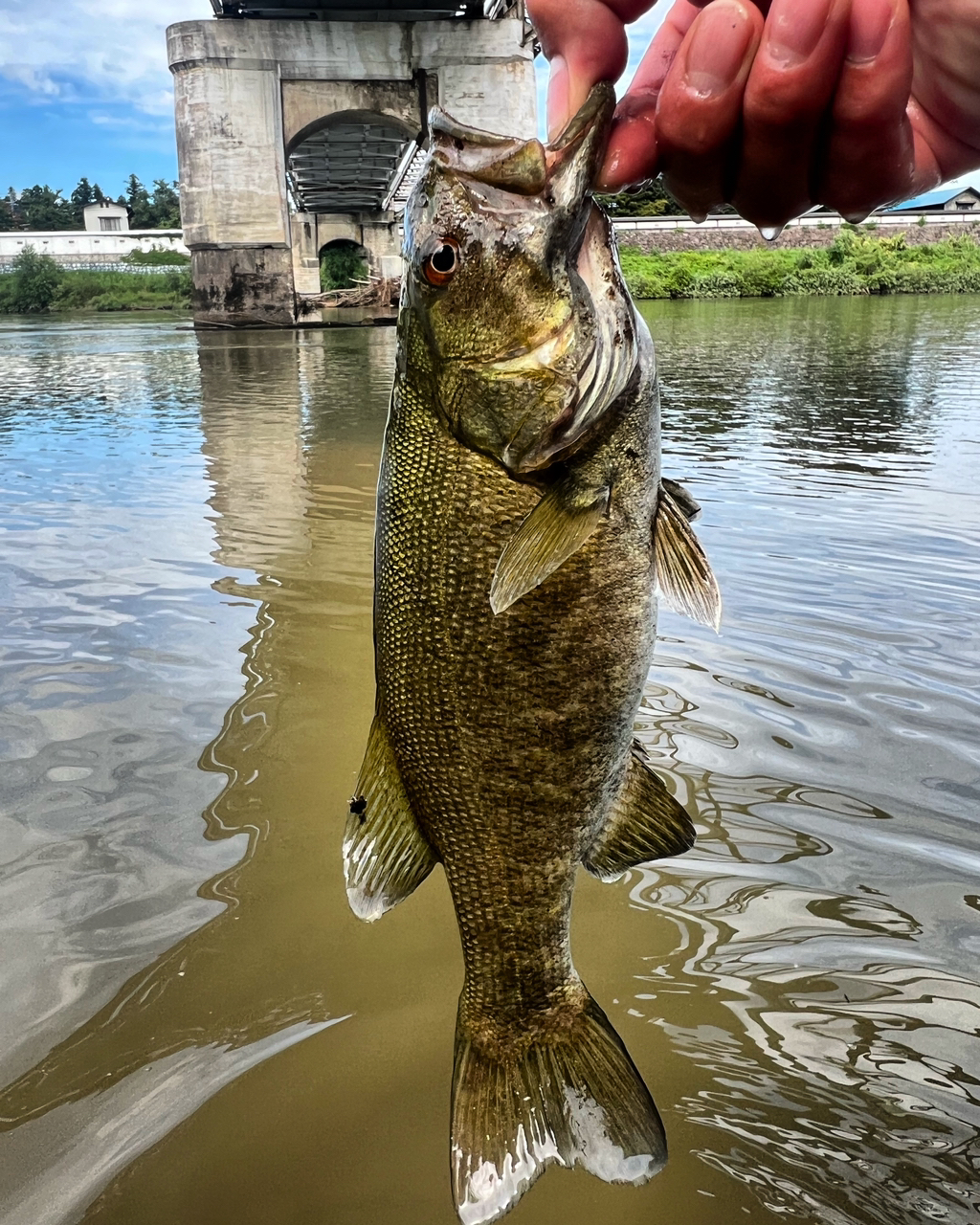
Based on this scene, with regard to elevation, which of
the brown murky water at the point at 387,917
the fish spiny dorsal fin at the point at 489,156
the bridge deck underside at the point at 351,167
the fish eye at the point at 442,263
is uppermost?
the bridge deck underside at the point at 351,167

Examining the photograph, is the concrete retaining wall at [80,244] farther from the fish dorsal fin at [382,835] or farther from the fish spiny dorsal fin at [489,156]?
the fish dorsal fin at [382,835]

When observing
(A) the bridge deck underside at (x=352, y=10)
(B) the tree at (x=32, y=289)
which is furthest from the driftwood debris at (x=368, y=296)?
(B) the tree at (x=32, y=289)

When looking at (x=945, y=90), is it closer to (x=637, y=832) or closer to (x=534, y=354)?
(x=534, y=354)

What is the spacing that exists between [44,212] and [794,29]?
152 m

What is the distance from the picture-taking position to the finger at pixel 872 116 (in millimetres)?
1633

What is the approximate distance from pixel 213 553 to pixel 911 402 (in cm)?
1040

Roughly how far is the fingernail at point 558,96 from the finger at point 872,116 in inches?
20.8

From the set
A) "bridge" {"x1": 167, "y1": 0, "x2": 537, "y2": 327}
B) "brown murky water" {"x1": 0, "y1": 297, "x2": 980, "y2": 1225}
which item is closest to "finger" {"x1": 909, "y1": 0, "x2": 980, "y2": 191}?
"brown murky water" {"x1": 0, "y1": 297, "x2": 980, "y2": 1225}

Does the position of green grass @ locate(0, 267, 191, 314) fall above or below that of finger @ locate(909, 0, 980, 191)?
above

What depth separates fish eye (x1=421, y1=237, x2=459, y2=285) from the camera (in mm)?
1949

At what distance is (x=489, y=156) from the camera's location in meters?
1.96

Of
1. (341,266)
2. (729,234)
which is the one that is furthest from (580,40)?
(341,266)

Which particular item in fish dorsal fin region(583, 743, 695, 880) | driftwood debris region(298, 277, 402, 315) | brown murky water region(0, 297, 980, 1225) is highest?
driftwood debris region(298, 277, 402, 315)

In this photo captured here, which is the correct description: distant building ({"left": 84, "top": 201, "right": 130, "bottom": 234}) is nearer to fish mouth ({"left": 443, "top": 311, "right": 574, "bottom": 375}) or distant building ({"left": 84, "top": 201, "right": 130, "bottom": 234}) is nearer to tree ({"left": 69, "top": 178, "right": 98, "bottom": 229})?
tree ({"left": 69, "top": 178, "right": 98, "bottom": 229})
